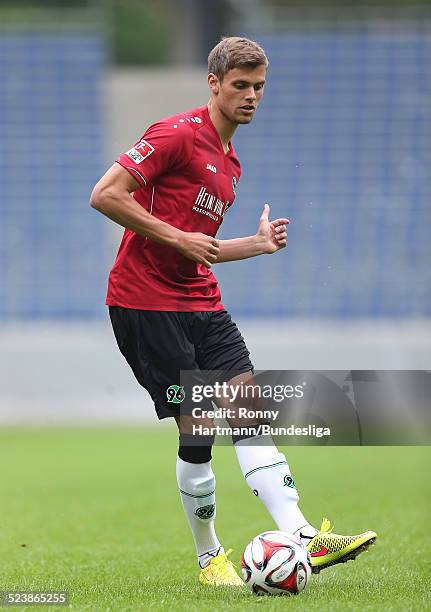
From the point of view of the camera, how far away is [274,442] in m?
4.63

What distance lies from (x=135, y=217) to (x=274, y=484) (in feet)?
3.94

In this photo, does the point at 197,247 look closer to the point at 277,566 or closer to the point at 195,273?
the point at 195,273

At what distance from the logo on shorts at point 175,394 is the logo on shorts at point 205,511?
50 centimetres

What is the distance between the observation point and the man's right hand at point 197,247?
436cm

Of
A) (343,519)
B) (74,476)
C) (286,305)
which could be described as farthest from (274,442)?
(286,305)

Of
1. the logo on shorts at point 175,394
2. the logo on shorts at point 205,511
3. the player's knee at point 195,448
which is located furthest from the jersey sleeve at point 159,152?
the logo on shorts at point 205,511

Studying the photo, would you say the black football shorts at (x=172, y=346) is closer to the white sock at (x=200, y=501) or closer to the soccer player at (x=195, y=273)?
the soccer player at (x=195, y=273)

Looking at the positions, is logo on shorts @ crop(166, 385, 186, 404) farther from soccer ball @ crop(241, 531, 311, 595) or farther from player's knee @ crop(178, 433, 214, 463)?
soccer ball @ crop(241, 531, 311, 595)

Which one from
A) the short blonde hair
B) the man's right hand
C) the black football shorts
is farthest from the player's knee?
the short blonde hair

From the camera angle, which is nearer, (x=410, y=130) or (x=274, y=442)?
(x=274, y=442)

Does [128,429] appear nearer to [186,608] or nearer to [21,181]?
[21,181]

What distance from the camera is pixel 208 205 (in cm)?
460

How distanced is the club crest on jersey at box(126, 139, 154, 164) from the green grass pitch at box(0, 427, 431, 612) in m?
1.69

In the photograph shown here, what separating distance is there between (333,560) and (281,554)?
267 millimetres
